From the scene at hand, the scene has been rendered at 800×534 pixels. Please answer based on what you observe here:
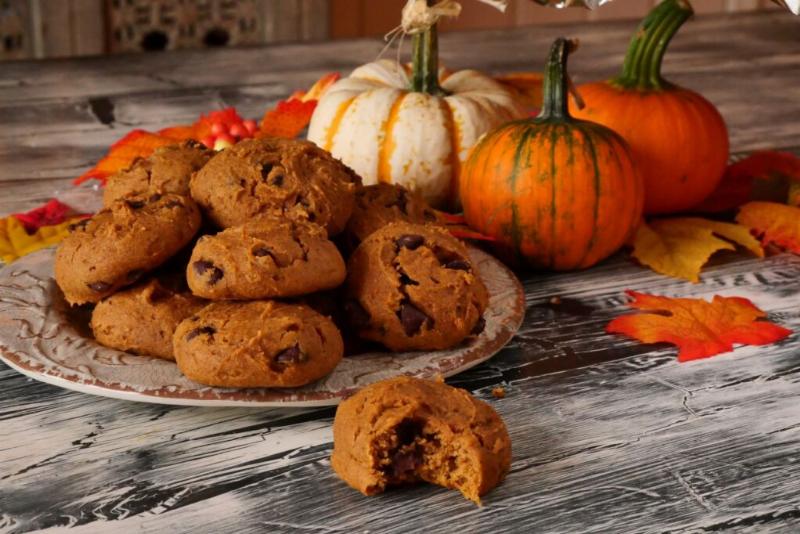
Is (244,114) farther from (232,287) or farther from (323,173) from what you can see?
(232,287)

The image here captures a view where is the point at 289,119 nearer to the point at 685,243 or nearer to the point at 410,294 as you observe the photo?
the point at 685,243

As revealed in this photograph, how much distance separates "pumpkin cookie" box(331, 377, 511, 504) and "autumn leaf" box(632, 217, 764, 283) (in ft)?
1.98

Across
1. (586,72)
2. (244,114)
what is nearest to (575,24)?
(586,72)

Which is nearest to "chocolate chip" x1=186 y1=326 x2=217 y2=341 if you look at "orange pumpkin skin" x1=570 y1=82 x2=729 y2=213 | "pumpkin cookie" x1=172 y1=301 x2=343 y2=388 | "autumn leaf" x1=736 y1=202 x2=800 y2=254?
"pumpkin cookie" x1=172 y1=301 x2=343 y2=388

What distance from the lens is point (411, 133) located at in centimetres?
162

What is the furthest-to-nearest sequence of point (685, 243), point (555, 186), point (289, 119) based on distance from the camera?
point (289, 119)
point (685, 243)
point (555, 186)

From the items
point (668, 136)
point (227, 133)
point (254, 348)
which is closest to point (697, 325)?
→ point (668, 136)

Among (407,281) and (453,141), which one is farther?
(453,141)

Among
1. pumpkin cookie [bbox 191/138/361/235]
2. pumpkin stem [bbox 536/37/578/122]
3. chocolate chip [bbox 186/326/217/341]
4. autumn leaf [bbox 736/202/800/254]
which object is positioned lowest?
autumn leaf [bbox 736/202/800/254]

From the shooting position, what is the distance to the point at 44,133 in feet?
6.76

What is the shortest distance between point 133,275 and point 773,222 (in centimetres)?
96

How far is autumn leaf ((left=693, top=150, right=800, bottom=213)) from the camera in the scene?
1722 mm

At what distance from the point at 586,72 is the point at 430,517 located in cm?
173

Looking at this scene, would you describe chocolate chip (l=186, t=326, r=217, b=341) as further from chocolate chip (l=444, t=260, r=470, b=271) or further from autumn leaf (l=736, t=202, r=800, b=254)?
autumn leaf (l=736, t=202, r=800, b=254)
